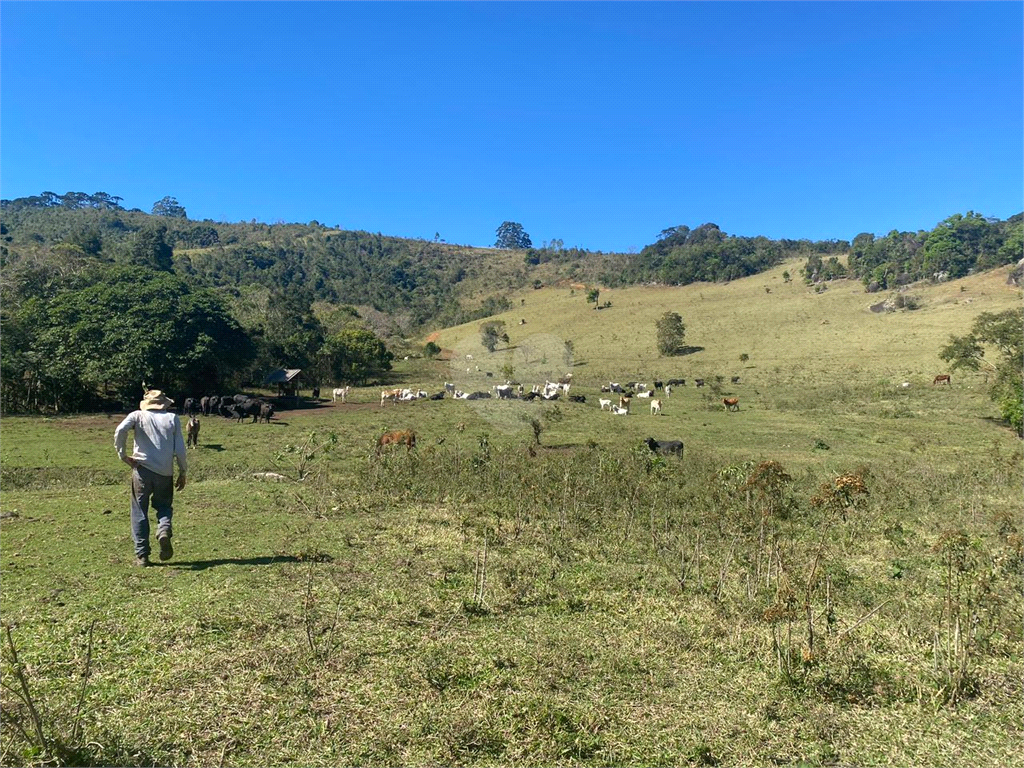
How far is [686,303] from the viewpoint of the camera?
79.4 m

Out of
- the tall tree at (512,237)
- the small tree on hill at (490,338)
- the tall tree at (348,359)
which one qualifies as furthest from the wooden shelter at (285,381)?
the tall tree at (512,237)

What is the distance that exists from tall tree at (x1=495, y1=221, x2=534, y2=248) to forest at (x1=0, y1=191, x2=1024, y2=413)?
1.96ft

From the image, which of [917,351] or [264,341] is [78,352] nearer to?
[264,341]

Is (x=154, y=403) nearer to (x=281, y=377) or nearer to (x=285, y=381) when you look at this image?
(x=285, y=381)

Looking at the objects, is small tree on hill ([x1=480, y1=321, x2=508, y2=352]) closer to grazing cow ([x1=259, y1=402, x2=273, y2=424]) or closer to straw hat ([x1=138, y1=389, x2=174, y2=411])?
grazing cow ([x1=259, y1=402, x2=273, y2=424])

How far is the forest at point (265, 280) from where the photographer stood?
27594mm

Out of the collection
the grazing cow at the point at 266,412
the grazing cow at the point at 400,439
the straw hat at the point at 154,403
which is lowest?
the grazing cow at the point at 400,439

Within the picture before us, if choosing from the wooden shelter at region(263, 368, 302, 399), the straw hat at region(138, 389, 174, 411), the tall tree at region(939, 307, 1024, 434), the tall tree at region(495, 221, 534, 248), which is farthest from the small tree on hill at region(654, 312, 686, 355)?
the tall tree at region(495, 221, 534, 248)

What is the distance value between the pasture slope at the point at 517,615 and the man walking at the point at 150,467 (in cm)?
35

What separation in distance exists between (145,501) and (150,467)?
0.34 m

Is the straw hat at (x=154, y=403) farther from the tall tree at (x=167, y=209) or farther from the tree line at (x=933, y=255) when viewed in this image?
the tall tree at (x=167, y=209)

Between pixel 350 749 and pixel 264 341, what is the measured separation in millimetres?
39660

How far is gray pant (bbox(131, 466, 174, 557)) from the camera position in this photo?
594 cm

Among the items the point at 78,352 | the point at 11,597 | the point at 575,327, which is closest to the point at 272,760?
the point at 11,597
